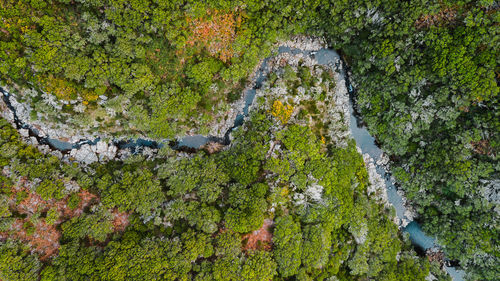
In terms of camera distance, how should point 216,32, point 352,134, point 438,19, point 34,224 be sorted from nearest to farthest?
1. point 438,19
2. point 34,224
3. point 216,32
4. point 352,134

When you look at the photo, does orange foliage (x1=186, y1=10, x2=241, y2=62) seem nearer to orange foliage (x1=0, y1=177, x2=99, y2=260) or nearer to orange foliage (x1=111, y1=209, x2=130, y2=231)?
orange foliage (x1=111, y1=209, x2=130, y2=231)

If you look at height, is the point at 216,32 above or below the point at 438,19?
above

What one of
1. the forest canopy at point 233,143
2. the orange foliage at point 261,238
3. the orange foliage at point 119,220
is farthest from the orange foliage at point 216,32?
the orange foliage at point 119,220

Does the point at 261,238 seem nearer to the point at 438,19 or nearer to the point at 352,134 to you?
the point at 352,134

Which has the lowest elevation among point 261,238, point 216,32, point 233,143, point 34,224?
point 261,238

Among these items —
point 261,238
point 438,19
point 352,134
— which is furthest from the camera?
point 352,134

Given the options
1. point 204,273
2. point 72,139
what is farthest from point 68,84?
point 204,273

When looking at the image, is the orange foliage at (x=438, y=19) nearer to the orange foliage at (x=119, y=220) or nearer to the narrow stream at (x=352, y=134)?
the narrow stream at (x=352, y=134)

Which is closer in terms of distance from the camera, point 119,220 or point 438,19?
point 438,19

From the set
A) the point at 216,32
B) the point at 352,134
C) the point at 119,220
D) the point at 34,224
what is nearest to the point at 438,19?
the point at 352,134
